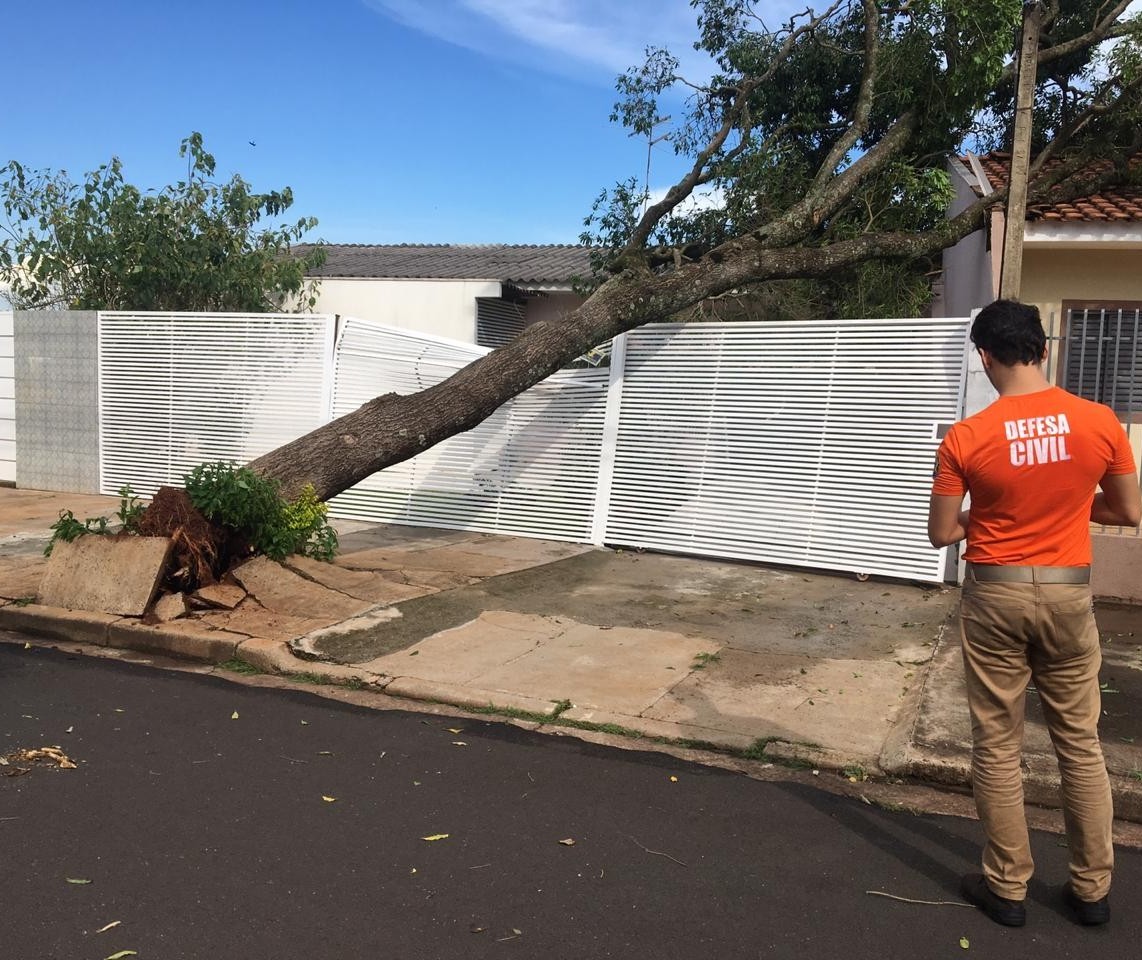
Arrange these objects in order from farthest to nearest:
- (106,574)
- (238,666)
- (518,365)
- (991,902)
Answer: (518,365) < (106,574) < (238,666) < (991,902)

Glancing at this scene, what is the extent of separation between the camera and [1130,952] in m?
2.95

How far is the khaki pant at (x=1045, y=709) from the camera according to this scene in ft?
9.96

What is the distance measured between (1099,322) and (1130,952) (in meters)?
6.19

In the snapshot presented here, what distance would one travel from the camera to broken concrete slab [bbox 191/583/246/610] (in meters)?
6.53

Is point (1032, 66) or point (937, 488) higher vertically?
point (1032, 66)

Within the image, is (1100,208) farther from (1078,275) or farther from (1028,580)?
(1028,580)

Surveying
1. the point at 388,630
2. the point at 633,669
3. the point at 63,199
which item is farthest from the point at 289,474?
the point at 63,199

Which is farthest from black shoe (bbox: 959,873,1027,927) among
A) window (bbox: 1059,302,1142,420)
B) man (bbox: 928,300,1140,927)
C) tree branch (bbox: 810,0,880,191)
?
tree branch (bbox: 810,0,880,191)

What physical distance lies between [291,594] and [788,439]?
434 cm

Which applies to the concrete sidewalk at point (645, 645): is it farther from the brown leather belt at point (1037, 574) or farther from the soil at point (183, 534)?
the brown leather belt at point (1037, 574)

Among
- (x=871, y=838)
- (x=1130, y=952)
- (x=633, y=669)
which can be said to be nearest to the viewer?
(x=1130, y=952)

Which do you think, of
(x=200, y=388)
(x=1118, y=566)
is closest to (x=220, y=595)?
(x=200, y=388)

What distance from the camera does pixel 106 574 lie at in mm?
6496

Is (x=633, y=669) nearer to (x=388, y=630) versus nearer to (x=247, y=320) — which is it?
(x=388, y=630)
